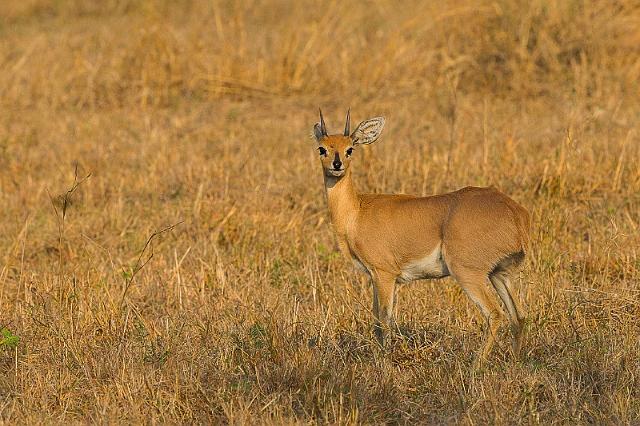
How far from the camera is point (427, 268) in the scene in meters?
5.92

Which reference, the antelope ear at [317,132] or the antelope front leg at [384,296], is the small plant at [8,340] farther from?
the antelope ear at [317,132]

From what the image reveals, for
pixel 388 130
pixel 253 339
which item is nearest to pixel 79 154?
pixel 388 130

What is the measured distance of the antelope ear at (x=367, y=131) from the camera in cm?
654

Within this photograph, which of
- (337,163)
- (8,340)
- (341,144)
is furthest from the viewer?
(341,144)

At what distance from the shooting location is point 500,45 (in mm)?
12391

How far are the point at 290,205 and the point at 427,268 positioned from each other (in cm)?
313

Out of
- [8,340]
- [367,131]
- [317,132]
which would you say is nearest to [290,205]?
[317,132]

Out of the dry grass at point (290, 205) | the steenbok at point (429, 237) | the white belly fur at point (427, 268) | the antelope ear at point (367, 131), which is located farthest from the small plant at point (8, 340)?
the antelope ear at point (367, 131)

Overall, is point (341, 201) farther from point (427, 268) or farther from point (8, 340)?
point (8, 340)

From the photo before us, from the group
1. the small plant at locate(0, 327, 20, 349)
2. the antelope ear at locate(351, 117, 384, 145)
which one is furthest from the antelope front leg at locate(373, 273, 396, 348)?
the small plant at locate(0, 327, 20, 349)

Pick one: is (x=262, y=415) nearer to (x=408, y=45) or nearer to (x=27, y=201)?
(x=27, y=201)

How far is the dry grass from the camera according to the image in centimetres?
516

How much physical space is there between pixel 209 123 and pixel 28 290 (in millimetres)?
5325

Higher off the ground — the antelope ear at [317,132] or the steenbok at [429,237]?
the antelope ear at [317,132]
